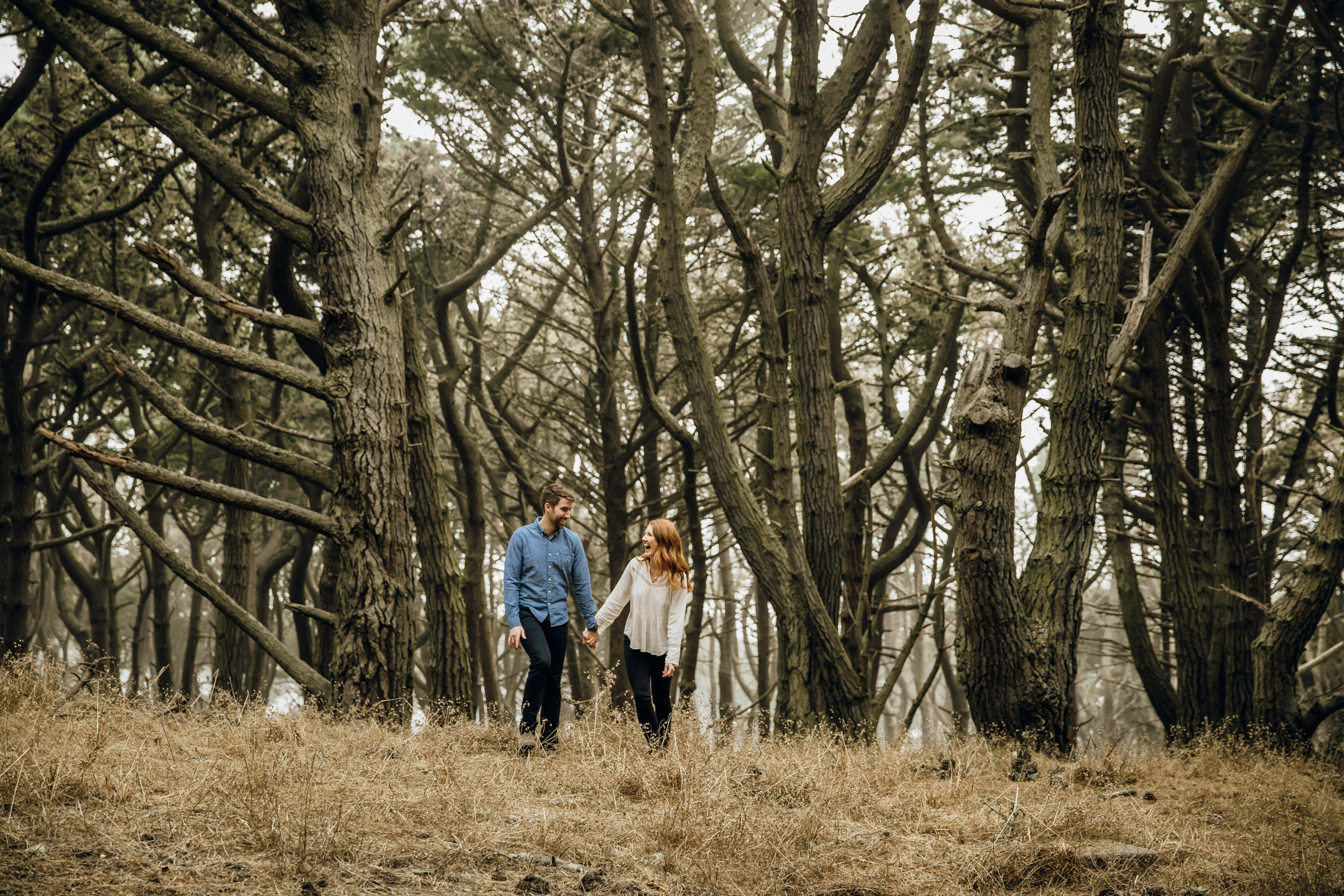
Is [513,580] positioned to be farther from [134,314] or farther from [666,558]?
[134,314]

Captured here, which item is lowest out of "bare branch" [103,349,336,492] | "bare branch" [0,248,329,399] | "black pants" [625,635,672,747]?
"black pants" [625,635,672,747]

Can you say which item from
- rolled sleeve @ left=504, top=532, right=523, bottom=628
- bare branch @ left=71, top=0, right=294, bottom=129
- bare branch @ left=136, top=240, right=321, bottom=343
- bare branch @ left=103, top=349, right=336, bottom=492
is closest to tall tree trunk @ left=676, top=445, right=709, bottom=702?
rolled sleeve @ left=504, top=532, right=523, bottom=628

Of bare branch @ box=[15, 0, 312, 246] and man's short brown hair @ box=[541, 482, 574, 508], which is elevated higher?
bare branch @ box=[15, 0, 312, 246]

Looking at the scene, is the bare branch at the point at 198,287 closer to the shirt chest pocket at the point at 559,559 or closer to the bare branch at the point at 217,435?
the bare branch at the point at 217,435

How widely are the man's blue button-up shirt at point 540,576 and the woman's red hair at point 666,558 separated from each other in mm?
496

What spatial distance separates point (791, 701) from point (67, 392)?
542 inches

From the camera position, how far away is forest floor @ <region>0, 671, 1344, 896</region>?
10.9 ft

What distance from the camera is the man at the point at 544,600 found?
6.21 meters

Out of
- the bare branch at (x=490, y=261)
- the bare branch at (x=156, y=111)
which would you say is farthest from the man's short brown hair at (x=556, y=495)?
the bare branch at (x=490, y=261)

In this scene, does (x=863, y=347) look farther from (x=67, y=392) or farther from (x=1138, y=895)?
(x=67, y=392)

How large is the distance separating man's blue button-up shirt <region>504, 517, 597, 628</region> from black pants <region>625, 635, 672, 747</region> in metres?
0.42

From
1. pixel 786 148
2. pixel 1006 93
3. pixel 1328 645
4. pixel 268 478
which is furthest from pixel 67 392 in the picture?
pixel 1328 645

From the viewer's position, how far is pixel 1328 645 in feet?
54.3

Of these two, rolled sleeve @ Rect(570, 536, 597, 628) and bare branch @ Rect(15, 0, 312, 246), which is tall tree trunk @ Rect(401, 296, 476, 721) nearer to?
bare branch @ Rect(15, 0, 312, 246)
